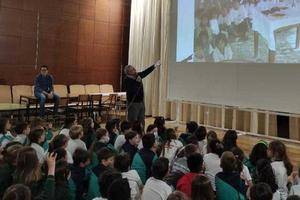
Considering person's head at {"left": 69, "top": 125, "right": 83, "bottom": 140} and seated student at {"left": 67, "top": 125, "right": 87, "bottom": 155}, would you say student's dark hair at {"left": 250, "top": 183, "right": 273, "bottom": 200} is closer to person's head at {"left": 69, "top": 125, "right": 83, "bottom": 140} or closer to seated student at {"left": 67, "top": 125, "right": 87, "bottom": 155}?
seated student at {"left": 67, "top": 125, "right": 87, "bottom": 155}

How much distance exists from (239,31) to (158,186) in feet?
15.4

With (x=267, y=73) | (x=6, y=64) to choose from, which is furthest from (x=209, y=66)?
(x=6, y=64)

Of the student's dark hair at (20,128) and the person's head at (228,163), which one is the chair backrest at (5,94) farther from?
the person's head at (228,163)

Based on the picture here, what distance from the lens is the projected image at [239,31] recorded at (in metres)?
5.75

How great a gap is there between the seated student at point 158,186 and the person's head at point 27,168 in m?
0.81

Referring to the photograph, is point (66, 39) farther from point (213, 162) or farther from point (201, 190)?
point (201, 190)

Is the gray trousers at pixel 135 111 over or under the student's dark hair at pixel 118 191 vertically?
over

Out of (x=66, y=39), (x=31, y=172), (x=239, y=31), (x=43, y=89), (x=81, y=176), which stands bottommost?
(x=81, y=176)

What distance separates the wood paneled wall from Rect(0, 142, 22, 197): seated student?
6.21 metres

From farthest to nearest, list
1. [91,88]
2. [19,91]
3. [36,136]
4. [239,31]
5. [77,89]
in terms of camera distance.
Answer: [91,88] → [77,89] → [19,91] → [239,31] → [36,136]

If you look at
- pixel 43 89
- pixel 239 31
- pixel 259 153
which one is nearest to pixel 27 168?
pixel 259 153

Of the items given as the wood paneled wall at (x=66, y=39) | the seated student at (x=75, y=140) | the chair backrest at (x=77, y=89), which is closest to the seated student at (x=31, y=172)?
the seated student at (x=75, y=140)

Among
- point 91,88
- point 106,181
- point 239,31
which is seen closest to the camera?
point 106,181

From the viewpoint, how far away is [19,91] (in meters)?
8.69
